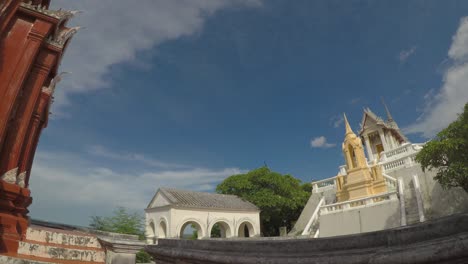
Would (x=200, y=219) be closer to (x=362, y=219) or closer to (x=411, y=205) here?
(x=362, y=219)

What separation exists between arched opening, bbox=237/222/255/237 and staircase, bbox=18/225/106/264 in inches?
903

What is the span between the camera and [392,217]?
655 inches

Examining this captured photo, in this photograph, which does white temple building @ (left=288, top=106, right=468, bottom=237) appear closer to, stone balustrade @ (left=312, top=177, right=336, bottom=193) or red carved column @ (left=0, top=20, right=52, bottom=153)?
stone balustrade @ (left=312, top=177, right=336, bottom=193)

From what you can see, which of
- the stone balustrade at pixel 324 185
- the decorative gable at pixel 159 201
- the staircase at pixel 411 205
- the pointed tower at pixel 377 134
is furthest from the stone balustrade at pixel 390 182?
the decorative gable at pixel 159 201

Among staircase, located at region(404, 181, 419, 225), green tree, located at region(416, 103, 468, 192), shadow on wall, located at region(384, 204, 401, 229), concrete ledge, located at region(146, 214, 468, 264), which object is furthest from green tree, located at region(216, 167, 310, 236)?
concrete ledge, located at region(146, 214, 468, 264)

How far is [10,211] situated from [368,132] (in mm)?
34551

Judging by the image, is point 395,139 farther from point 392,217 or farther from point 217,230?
point 217,230

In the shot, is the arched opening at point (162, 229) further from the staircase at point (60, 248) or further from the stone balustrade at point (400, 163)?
the staircase at point (60, 248)

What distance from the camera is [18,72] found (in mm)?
6145

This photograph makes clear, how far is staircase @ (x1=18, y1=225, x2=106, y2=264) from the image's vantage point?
532 cm


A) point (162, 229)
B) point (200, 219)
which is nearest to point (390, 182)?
point (200, 219)

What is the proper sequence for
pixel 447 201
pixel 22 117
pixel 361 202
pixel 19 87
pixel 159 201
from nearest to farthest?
pixel 19 87 → pixel 22 117 → pixel 447 201 → pixel 361 202 → pixel 159 201

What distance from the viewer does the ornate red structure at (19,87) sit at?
5.76m

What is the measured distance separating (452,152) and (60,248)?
16.0 m
